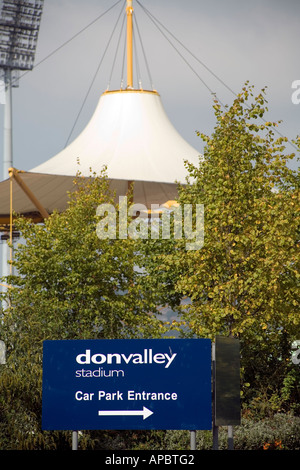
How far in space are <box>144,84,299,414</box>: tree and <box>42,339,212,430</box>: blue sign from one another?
7430mm

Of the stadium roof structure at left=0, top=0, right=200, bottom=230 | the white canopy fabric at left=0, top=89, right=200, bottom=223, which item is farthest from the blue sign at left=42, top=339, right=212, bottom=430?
the white canopy fabric at left=0, top=89, right=200, bottom=223

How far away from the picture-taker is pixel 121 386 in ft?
41.7

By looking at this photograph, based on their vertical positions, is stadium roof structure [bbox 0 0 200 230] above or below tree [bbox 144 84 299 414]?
above

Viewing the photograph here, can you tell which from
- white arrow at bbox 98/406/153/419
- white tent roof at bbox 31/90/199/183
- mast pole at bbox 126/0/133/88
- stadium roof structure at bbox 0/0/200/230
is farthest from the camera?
mast pole at bbox 126/0/133/88

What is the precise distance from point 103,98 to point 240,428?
26.4 meters

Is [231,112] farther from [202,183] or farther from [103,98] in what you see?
[103,98]

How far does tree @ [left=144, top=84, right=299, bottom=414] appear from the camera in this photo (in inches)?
802

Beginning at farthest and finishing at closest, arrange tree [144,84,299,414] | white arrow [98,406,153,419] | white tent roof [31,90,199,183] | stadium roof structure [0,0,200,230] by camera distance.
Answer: white tent roof [31,90,199,183] < stadium roof structure [0,0,200,230] < tree [144,84,299,414] < white arrow [98,406,153,419]

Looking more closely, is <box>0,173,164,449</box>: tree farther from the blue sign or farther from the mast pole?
the mast pole

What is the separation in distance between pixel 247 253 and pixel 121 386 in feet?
29.4

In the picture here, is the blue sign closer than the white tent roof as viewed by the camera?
A: Yes

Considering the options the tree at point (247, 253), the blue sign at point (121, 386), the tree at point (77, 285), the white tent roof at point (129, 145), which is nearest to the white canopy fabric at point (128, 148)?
the white tent roof at point (129, 145)

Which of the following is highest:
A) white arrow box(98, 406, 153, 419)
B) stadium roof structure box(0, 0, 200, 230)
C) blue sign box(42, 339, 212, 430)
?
stadium roof structure box(0, 0, 200, 230)

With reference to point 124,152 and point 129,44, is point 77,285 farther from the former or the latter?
point 129,44
